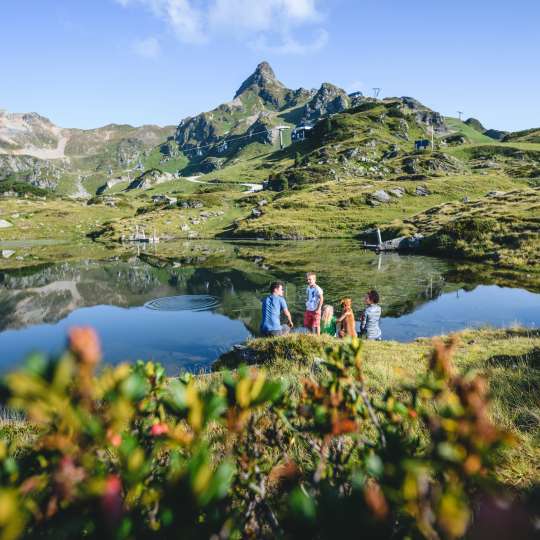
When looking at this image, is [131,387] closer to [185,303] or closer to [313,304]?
[313,304]

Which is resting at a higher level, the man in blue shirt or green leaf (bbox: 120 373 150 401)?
green leaf (bbox: 120 373 150 401)

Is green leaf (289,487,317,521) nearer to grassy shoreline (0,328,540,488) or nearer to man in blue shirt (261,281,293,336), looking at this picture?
grassy shoreline (0,328,540,488)

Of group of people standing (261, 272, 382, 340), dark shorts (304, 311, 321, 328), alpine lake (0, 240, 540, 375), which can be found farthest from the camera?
alpine lake (0, 240, 540, 375)

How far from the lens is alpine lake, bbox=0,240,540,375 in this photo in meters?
17.7

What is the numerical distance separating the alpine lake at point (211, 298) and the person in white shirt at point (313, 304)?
402cm

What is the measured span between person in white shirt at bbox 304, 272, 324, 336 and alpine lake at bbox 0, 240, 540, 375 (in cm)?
402

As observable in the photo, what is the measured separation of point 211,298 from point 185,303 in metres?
1.91

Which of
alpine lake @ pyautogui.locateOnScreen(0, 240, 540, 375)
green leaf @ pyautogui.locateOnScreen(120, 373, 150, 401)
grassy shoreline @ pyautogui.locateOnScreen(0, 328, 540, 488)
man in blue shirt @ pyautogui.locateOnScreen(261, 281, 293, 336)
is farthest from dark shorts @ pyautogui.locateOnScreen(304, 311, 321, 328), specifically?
green leaf @ pyautogui.locateOnScreen(120, 373, 150, 401)

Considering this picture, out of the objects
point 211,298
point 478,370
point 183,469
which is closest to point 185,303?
point 211,298

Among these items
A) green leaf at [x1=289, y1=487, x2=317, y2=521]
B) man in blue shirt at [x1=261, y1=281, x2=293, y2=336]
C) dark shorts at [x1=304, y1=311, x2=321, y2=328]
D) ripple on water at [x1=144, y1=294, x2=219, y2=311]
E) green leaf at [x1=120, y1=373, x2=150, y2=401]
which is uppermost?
green leaf at [x1=120, y1=373, x2=150, y2=401]

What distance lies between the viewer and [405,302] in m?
23.1

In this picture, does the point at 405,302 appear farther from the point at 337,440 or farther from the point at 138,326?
the point at 337,440

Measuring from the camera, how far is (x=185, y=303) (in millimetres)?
24938

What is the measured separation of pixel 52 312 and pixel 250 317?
1283cm
